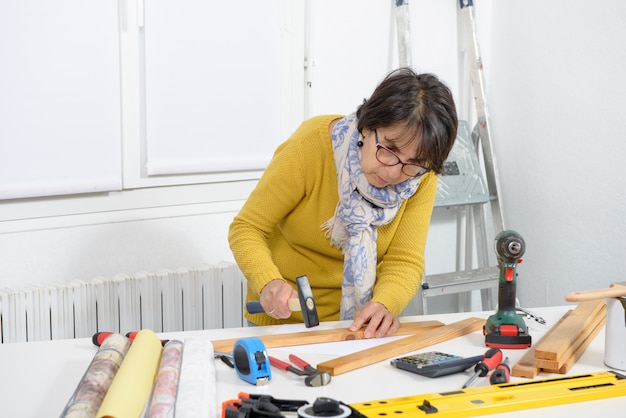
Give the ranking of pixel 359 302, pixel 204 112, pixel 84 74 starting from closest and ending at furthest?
1. pixel 359 302
2. pixel 84 74
3. pixel 204 112

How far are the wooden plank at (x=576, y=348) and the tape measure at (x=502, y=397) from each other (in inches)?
1.8

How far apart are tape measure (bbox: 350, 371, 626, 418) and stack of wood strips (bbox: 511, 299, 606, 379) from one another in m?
0.05

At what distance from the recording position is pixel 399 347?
A: 1.56m

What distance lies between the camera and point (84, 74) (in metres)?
2.36

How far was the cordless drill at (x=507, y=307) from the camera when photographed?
1.59 m

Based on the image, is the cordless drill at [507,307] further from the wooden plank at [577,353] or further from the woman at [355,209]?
the woman at [355,209]

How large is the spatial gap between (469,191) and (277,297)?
1657mm

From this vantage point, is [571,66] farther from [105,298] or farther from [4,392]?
[4,392]

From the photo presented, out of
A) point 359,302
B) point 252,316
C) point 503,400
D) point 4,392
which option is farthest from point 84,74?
point 503,400

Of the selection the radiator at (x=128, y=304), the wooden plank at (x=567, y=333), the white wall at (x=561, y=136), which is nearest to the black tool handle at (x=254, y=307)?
the wooden plank at (x=567, y=333)

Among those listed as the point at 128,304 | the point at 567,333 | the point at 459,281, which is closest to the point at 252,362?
the point at 567,333

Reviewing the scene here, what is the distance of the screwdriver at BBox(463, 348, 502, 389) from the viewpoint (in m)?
1.39

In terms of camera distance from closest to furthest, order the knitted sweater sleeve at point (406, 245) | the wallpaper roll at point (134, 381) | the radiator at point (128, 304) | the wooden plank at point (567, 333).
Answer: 1. the wallpaper roll at point (134, 381)
2. the wooden plank at point (567, 333)
3. the knitted sweater sleeve at point (406, 245)
4. the radiator at point (128, 304)

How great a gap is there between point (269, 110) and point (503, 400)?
5.94 feet
